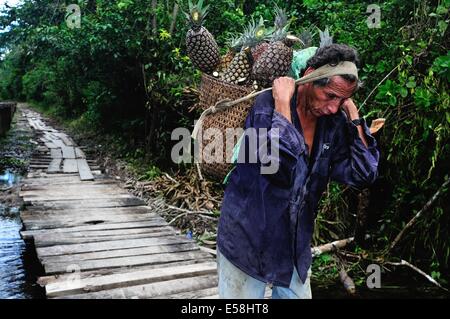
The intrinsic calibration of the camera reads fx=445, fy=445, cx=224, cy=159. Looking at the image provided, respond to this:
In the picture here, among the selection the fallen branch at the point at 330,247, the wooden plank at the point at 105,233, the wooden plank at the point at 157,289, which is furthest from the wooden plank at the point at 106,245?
the fallen branch at the point at 330,247

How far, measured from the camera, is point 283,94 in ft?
5.49

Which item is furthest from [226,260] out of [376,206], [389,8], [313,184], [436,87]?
[389,8]

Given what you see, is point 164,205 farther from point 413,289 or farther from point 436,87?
point 436,87

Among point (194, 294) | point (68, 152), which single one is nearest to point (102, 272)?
point (194, 294)

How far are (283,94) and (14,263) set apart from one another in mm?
4017

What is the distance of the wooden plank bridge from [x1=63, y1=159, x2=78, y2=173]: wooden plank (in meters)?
1.13

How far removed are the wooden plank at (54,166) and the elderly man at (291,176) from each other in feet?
21.0

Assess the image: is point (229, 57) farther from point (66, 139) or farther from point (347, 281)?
point (66, 139)

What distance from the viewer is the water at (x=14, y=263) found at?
399cm

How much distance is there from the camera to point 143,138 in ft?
28.7

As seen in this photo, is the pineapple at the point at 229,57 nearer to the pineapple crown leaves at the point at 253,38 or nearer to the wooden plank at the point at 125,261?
the pineapple crown leaves at the point at 253,38

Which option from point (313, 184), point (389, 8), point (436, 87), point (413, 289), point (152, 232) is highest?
point (389, 8)

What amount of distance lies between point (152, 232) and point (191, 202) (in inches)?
53.1

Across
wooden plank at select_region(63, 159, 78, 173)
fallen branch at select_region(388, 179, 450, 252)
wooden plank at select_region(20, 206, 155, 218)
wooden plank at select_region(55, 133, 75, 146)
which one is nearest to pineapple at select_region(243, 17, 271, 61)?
fallen branch at select_region(388, 179, 450, 252)
